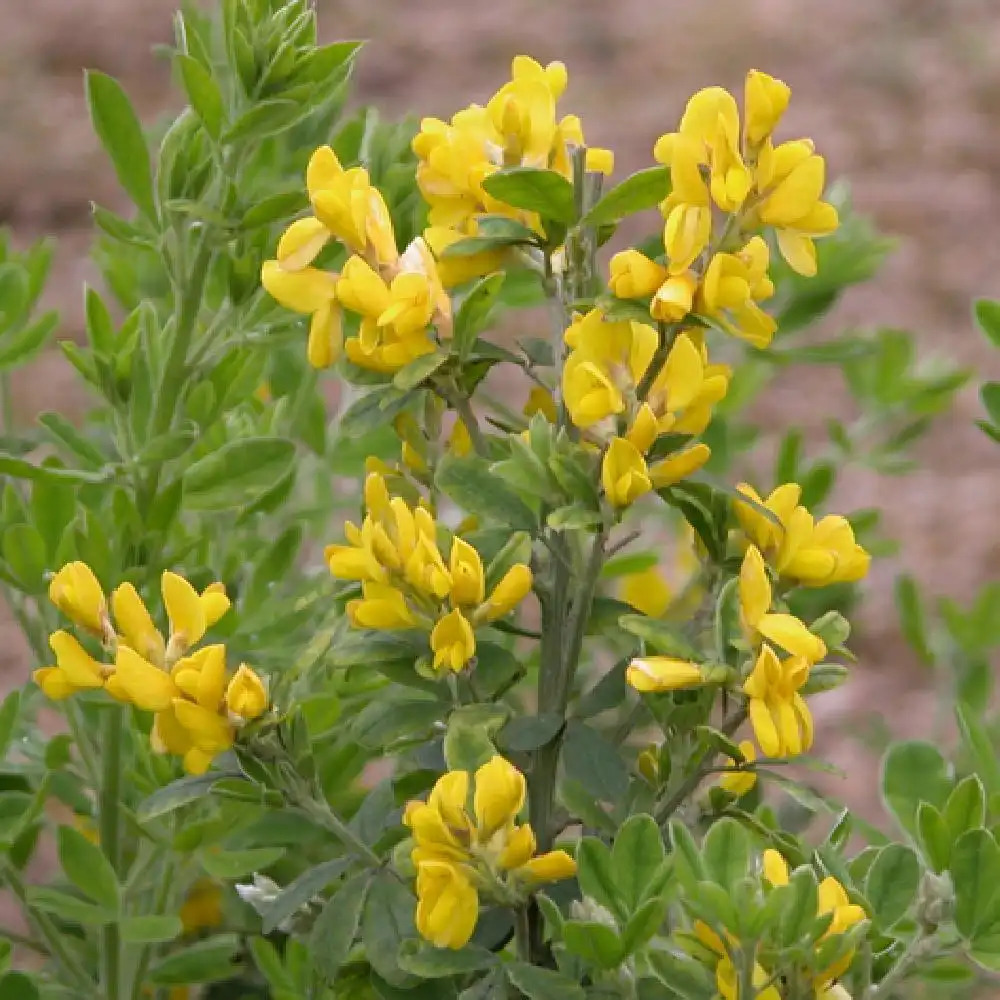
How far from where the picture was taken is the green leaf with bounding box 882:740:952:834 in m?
0.79

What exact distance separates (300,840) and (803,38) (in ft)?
10.5

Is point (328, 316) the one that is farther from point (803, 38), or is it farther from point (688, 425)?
point (803, 38)

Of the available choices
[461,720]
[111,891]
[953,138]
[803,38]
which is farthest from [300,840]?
[803,38]

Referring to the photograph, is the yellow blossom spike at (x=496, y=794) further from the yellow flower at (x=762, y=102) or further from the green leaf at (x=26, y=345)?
the green leaf at (x=26, y=345)

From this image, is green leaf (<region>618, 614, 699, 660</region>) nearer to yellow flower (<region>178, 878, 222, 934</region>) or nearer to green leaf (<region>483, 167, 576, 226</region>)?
green leaf (<region>483, 167, 576, 226</region>)

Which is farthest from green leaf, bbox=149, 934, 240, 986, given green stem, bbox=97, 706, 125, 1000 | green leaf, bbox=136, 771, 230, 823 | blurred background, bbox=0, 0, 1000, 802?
blurred background, bbox=0, 0, 1000, 802

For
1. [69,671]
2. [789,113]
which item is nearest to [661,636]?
[69,671]

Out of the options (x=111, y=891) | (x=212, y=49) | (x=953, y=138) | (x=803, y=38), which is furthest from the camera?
(x=803, y=38)

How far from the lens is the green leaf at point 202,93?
2.33ft

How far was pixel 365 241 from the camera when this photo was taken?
0.63 meters

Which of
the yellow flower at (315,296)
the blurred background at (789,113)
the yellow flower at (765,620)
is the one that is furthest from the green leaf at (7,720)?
the blurred background at (789,113)

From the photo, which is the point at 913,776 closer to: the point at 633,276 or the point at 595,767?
the point at 595,767

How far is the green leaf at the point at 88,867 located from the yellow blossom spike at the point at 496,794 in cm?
30

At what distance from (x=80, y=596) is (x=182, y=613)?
41 mm
